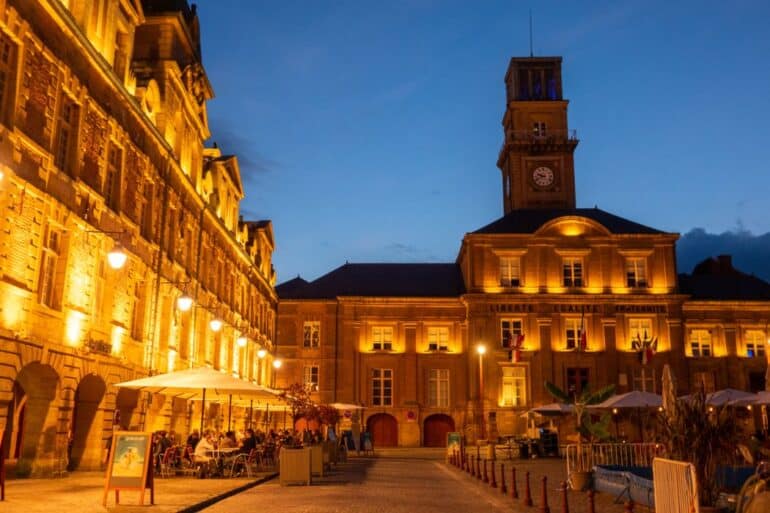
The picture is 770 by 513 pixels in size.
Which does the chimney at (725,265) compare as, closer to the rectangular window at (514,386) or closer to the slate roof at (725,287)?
the slate roof at (725,287)

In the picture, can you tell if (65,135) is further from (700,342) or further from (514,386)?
(700,342)

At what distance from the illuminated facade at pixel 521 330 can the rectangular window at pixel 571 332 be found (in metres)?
0.07

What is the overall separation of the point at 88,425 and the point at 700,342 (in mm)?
47135

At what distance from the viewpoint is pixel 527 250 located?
56281 mm

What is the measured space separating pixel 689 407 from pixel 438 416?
42.7 m

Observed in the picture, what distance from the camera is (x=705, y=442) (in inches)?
508

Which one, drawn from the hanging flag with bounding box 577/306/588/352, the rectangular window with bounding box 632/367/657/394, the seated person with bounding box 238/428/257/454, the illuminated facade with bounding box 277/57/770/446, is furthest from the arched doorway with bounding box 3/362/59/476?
the rectangular window with bounding box 632/367/657/394

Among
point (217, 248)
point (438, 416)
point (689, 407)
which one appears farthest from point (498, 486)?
point (438, 416)

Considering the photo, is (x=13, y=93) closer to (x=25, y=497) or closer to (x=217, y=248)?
(x=25, y=497)

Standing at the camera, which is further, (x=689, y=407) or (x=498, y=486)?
(x=498, y=486)

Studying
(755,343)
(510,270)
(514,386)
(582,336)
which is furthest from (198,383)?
(755,343)

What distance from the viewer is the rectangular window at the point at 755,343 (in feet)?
186

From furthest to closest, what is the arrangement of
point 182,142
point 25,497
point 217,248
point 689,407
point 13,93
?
point 217,248, point 182,142, point 13,93, point 25,497, point 689,407

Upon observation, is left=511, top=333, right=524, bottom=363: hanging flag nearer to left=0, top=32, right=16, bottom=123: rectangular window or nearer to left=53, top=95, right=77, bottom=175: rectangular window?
left=53, top=95, right=77, bottom=175: rectangular window
